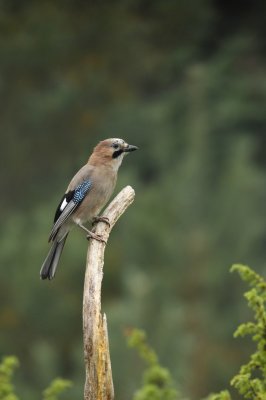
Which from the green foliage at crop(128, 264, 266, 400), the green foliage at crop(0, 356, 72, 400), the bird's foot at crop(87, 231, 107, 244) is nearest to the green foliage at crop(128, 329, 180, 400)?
the green foliage at crop(0, 356, 72, 400)

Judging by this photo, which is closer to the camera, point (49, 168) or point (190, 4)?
point (49, 168)

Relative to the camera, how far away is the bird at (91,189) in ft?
21.7

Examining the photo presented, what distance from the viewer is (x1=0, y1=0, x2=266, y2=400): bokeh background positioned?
1552cm

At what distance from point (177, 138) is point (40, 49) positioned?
3343 mm

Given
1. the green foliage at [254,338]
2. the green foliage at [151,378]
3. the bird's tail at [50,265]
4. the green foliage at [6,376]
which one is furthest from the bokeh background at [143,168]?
the green foliage at [254,338]

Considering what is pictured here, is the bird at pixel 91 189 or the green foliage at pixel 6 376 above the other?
the bird at pixel 91 189

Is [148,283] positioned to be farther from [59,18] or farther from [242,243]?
[59,18]

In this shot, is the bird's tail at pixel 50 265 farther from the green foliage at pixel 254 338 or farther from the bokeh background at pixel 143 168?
the bokeh background at pixel 143 168

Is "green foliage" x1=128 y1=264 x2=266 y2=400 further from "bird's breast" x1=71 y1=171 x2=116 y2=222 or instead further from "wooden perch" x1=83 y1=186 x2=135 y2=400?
"bird's breast" x1=71 y1=171 x2=116 y2=222

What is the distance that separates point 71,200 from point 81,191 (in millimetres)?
83

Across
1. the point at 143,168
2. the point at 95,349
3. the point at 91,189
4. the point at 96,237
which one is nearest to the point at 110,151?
the point at 91,189

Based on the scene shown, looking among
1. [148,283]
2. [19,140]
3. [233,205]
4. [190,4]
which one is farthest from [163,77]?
[148,283]

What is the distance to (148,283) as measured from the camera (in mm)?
14672

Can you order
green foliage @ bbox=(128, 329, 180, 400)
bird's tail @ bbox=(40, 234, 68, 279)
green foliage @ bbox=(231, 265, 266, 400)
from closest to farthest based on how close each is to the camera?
green foliage @ bbox=(231, 265, 266, 400) → green foliage @ bbox=(128, 329, 180, 400) → bird's tail @ bbox=(40, 234, 68, 279)
